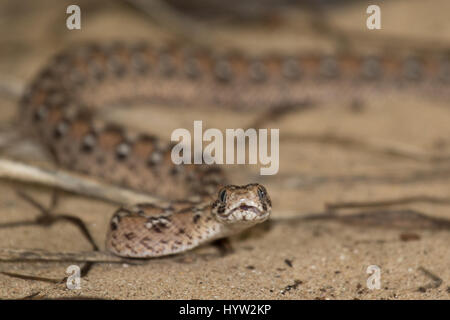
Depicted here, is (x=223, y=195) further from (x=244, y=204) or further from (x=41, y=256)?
(x=41, y=256)

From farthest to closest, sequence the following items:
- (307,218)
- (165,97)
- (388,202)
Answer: (165,97) < (388,202) < (307,218)

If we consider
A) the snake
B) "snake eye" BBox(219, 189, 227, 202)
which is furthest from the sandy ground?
"snake eye" BBox(219, 189, 227, 202)

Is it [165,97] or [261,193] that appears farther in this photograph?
[165,97]

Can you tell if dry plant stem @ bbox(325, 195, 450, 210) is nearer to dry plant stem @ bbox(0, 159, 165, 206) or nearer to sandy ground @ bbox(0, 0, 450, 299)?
sandy ground @ bbox(0, 0, 450, 299)

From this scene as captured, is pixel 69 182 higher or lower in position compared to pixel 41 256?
higher

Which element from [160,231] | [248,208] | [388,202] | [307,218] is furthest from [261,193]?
[388,202]

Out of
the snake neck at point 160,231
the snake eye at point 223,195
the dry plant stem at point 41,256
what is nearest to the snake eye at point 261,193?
the snake eye at point 223,195
